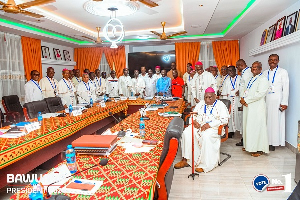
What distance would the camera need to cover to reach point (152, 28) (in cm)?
794

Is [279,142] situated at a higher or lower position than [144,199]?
lower

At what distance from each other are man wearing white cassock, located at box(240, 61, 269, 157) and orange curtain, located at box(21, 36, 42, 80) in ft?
22.4

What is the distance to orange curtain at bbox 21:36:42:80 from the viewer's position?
24.8 ft

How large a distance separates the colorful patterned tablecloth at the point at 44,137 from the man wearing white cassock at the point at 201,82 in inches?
124

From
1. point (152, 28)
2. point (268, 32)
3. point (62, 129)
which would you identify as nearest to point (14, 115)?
point (62, 129)

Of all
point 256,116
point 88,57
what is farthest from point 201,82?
point 88,57

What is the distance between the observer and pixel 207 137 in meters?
3.55

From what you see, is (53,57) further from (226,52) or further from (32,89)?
(226,52)

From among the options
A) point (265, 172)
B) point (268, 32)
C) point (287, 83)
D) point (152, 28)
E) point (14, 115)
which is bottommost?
point (265, 172)

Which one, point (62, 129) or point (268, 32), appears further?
point (268, 32)

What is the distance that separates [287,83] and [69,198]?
4360mm

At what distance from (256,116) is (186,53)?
20.2 feet

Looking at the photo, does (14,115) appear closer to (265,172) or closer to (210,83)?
(210,83)

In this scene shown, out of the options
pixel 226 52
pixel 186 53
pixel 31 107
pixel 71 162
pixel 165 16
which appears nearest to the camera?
pixel 71 162
